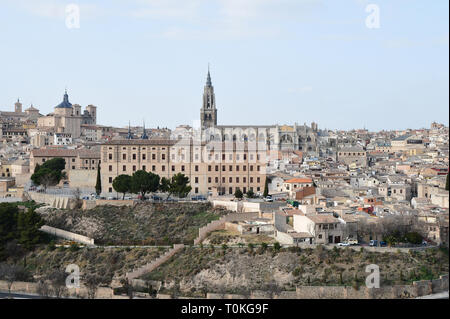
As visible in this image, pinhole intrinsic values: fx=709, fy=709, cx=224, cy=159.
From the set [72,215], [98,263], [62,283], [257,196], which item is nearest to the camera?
[62,283]

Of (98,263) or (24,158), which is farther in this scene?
(24,158)

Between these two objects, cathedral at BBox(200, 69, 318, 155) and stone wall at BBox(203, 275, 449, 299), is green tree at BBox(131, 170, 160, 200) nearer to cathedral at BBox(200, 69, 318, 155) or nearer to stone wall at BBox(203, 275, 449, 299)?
stone wall at BBox(203, 275, 449, 299)

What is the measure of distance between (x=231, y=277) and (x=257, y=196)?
32.6 ft

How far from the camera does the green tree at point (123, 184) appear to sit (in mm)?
31609

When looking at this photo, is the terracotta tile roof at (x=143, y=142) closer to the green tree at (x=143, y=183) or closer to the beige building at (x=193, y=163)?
the beige building at (x=193, y=163)

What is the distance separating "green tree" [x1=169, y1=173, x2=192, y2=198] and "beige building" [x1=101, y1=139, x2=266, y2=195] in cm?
226

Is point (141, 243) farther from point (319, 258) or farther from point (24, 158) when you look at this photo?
point (24, 158)

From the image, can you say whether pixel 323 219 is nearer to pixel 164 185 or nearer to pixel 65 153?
pixel 164 185

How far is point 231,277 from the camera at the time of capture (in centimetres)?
2264

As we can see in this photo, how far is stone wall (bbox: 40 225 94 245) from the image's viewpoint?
90.7ft

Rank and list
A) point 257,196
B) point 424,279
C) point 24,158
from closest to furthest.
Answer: point 424,279 < point 257,196 < point 24,158

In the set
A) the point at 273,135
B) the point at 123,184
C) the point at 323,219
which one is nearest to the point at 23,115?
the point at 273,135
